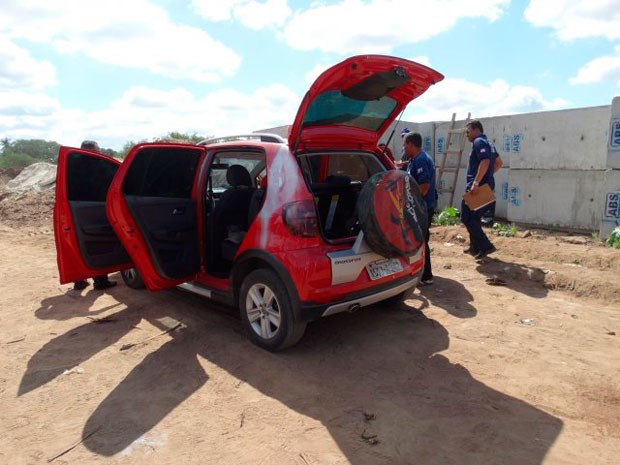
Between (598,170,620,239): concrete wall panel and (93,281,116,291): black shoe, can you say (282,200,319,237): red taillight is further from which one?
(598,170,620,239): concrete wall panel

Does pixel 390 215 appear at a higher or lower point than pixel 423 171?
lower

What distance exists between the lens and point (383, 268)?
3.79m

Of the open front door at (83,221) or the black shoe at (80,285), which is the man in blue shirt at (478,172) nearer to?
the open front door at (83,221)

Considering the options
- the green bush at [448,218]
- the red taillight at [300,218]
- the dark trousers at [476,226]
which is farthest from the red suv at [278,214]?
the green bush at [448,218]

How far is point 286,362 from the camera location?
364 cm

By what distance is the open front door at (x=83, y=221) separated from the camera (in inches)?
177

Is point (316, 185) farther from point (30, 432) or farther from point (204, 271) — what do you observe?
point (30, 432)

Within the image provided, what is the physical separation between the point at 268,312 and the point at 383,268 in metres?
1.01

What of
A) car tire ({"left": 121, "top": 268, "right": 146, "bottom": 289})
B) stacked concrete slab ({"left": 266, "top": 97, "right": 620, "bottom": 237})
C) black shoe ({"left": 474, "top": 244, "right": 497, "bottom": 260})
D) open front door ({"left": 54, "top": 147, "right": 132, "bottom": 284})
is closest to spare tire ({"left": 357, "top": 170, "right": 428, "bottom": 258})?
open front door ({"left": 54, "top": 147, "right": 132, "bottom": 284})

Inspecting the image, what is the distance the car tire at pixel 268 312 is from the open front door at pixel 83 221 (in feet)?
5.83

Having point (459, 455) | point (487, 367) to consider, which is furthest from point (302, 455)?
point (487, 367)

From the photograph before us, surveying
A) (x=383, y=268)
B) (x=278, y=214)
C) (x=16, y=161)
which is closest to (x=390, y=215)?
(x=383, y=268)

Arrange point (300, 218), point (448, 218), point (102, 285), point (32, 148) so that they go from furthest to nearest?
point (32, 148) < point (448, 218) < point (102, 285) < point (300, 218)

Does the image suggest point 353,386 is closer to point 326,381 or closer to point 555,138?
point 326,381
